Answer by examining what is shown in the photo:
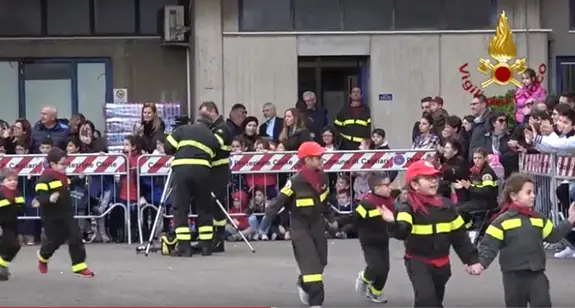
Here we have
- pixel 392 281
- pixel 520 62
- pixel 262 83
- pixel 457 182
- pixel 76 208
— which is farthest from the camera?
pixel 262 83

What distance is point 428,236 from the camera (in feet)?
30.8

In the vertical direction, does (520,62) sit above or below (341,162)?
above

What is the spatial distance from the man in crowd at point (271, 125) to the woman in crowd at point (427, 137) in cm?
230

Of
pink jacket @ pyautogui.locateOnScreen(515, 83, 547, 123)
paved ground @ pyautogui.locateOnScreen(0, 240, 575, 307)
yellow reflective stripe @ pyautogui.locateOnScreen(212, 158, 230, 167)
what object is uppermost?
pink jacket @ pyautogui.locateOnScreen(515, 83, 547, 123)

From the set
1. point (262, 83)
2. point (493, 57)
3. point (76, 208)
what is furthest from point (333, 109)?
point (76, 208)

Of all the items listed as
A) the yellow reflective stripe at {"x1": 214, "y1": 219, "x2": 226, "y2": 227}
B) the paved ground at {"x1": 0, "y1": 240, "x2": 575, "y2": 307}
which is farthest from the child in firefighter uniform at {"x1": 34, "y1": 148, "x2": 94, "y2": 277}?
the yellow reflective stripe at {"x1": 214, "y1": 219, "x2": 226, "y2": 227}

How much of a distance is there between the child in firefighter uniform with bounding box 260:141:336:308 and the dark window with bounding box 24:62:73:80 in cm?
1238

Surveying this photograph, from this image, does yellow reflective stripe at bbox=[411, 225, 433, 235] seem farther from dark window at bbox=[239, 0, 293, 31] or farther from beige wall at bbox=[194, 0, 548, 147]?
dark window at bbox=[239, 0, 293, 31]

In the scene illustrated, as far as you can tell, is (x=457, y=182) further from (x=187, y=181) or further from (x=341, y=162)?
(x=187, y=181)

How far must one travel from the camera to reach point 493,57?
1889cm

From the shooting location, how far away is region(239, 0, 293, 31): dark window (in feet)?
67.8

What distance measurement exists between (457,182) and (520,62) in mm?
4012

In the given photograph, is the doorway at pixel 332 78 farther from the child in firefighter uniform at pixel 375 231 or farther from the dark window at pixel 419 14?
the child in firefighter uniform at pixel 375 231

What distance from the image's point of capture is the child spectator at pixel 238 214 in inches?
648
